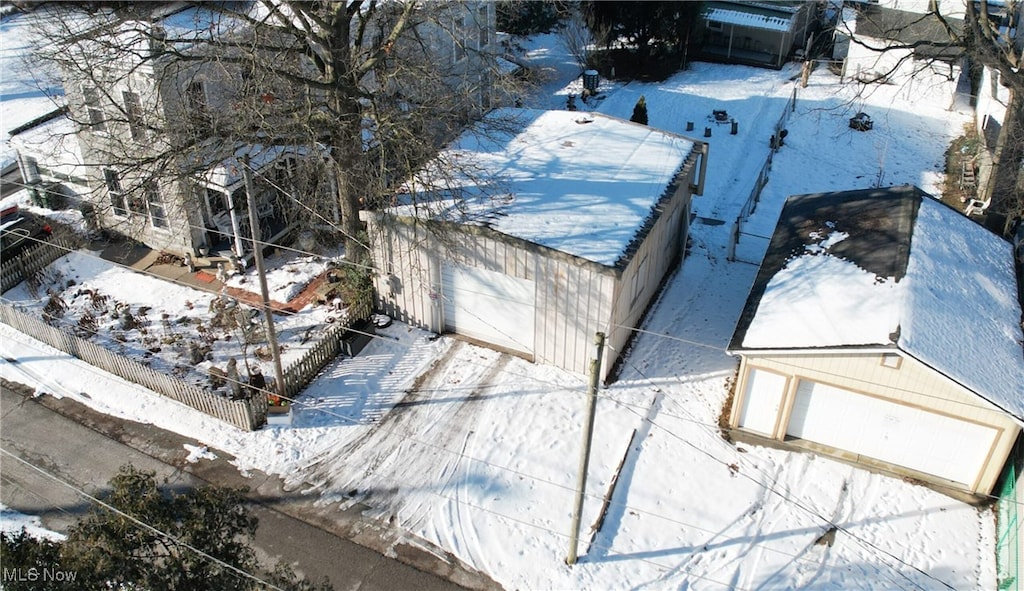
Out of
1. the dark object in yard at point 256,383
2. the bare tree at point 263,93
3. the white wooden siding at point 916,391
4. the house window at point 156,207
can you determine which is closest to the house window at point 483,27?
the bare tree at point 263,93

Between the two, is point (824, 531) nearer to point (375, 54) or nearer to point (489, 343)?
point (489, 343)

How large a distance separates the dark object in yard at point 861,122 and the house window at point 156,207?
23.1 m

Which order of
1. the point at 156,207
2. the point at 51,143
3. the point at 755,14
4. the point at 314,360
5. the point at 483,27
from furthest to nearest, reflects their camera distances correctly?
the point at 755,14 < the point at 483,27 < the point at 51,143 < the point at 156,207 < the point at 314,360

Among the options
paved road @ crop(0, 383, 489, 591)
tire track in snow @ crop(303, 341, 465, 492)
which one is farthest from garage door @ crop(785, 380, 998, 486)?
tire track in snow @ crop(303, 341, 465, 492)

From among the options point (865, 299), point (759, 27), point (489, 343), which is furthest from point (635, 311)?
point (759, 27)

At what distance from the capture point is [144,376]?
17.0 m

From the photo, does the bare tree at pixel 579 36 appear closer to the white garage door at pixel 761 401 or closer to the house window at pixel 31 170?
the house window at pixel 31 170

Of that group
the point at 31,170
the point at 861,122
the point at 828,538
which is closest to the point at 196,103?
the point at 31,170

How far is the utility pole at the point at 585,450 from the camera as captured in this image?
1043cm

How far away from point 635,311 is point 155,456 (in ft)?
34.4

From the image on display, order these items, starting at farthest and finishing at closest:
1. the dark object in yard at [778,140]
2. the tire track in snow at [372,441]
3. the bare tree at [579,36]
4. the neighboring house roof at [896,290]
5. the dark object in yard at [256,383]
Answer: the bare tree at [579,36] → the dark object in yard at [778,140] → the dark object in yard at [256,383] → the tire track in snow at [372,441] → the neighboring house roof at [896,290]

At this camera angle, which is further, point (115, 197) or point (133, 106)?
point (115, 197)

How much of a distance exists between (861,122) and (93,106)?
24.6m

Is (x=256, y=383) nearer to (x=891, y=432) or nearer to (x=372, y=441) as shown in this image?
(x=372, y=441)
